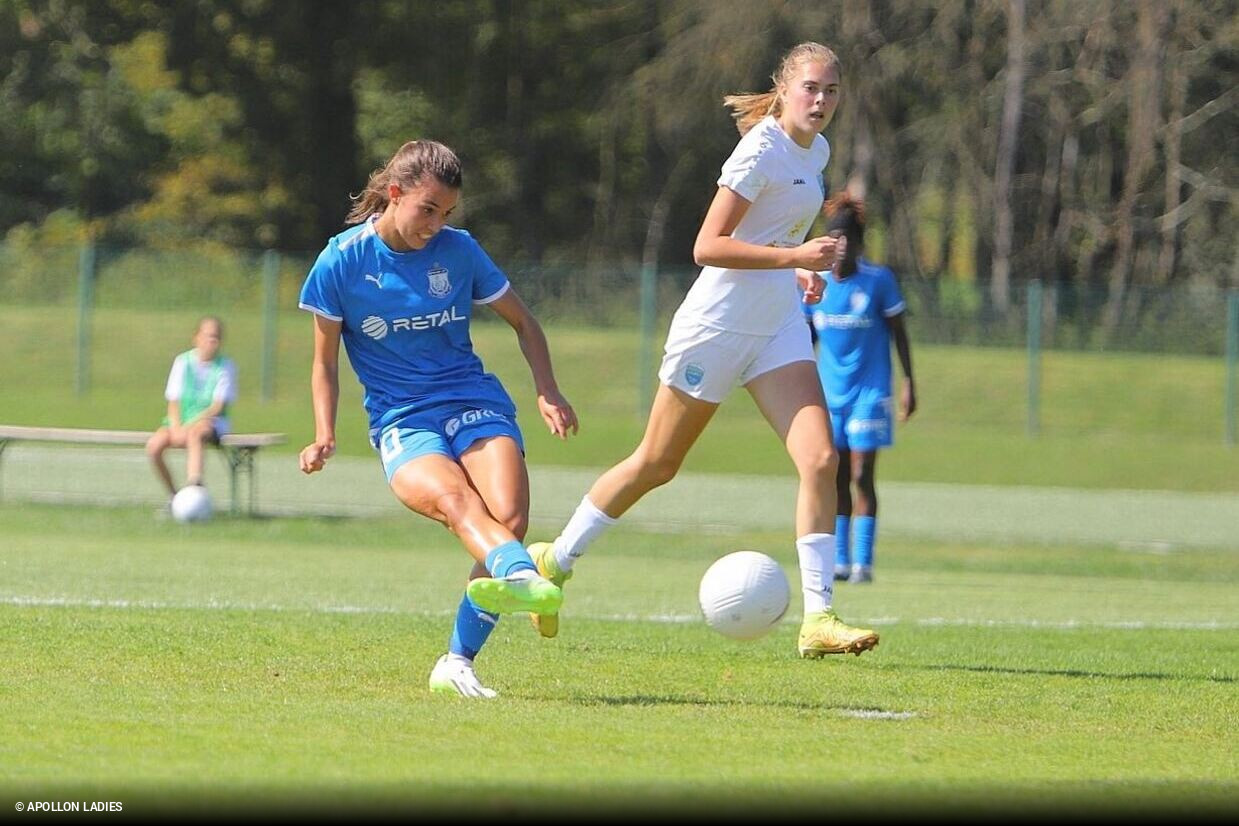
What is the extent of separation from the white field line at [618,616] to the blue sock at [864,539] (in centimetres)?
247

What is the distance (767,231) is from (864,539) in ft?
18.2

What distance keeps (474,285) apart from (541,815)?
9.74 ft

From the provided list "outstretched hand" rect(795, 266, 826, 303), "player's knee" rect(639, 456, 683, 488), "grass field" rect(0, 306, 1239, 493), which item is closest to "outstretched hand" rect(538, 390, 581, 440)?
"player's knee" rect(639, 456, 683, 488)

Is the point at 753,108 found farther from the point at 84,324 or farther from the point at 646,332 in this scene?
the point at 84,324

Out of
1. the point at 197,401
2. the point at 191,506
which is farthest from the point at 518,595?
the point at 197,401

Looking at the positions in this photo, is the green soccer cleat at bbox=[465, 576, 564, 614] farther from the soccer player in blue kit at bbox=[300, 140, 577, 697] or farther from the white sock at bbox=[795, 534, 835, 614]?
the white sock at bbox=[795, 534, 835, 614]

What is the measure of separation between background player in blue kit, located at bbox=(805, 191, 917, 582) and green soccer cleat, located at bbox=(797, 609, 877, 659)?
17.6 feet

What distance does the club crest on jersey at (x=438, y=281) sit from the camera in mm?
6938

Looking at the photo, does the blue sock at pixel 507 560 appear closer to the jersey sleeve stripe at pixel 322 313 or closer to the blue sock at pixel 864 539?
the jersey sleeve stripe at pixel 322 313

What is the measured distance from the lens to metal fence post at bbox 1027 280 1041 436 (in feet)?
89.3

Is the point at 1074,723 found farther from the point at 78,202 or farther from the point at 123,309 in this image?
the point at 78,202

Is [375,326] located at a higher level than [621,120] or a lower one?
lower

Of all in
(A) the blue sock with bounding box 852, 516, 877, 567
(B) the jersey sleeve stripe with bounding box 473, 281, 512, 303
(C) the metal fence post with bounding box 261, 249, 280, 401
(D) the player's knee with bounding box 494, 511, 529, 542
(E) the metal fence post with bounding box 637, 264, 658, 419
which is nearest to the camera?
(D) the player's knee with bounding box 494, 511, 529, 542

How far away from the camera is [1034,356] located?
1084 inches
